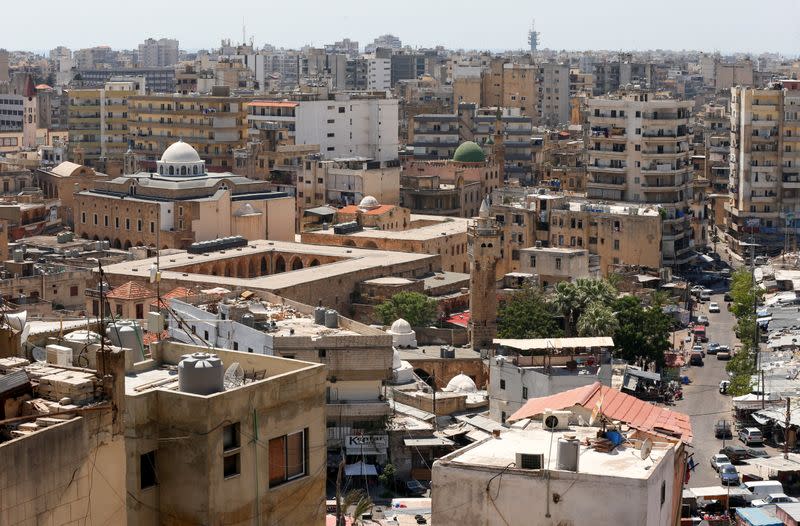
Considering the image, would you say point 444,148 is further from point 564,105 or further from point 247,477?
point 247,477

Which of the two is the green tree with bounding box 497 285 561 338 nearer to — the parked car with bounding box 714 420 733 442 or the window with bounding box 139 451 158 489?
the parked car with bounding box 714 420 733 442

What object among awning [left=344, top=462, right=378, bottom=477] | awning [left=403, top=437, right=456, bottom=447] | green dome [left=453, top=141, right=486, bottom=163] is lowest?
awning [left=344, top=462, right=378, bottom=477]

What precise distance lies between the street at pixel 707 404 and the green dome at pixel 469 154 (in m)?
32.3

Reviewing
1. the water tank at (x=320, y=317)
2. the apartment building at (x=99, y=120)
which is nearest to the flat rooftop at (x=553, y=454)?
the water tank at (x=320, y=317)

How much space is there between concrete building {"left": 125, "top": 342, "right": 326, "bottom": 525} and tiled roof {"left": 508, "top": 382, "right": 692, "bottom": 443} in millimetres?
7464

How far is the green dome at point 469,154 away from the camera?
104438 millimetres

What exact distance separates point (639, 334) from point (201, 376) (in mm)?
45707

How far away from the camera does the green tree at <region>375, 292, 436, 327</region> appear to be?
213ft

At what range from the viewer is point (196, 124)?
109 m

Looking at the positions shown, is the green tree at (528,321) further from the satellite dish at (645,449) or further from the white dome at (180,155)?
the satellite dish at (645,449)

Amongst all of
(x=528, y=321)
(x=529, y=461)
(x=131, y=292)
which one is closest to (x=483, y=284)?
(x=528, y=321)

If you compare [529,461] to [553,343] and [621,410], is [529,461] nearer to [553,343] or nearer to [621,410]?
[621,410]

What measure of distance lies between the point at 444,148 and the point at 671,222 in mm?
32691

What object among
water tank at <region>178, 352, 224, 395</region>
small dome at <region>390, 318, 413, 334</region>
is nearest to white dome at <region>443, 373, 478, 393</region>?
small dome at <region>390, 318, 413, 334</region>
